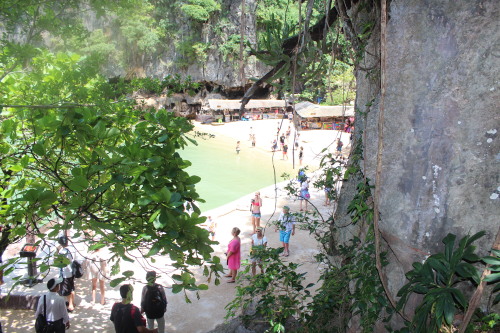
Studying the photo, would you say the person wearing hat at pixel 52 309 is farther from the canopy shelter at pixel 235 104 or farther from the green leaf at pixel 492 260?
the canopy shelter at pixel 235 104

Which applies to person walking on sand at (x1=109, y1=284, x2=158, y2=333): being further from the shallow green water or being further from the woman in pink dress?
the shallow green water

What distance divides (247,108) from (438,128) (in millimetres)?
30091

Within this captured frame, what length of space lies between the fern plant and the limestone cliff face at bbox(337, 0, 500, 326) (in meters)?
0.17

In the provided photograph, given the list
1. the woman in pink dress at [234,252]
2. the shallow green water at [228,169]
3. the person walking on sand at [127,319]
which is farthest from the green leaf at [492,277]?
the shallow green water at [228,169]

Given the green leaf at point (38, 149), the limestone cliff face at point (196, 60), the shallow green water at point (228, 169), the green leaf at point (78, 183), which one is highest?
the limestone cliff face at point (196, 60)

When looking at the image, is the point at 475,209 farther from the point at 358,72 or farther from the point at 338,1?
the point at 338,1

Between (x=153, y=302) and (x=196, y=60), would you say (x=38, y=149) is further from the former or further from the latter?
(x=196, y=60)

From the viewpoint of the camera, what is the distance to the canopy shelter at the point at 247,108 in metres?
30.3

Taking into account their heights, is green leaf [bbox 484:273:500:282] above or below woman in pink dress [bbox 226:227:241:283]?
above

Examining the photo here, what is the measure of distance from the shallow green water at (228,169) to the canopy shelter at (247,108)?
6.09 m

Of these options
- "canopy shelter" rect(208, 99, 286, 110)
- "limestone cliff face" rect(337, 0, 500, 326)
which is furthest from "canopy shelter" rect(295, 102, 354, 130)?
"limestone cliff face" rect(337, 0, 500, 326)

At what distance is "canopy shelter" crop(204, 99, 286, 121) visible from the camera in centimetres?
3034

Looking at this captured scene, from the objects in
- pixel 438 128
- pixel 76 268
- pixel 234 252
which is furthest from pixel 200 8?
pixel 438 128

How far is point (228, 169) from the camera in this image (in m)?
18.7
